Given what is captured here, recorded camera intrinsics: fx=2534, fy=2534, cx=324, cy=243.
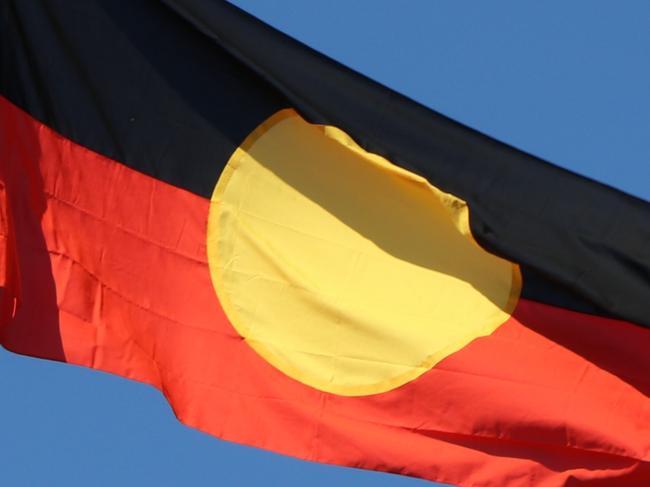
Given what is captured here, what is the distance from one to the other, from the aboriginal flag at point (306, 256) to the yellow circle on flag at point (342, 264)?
0.01m

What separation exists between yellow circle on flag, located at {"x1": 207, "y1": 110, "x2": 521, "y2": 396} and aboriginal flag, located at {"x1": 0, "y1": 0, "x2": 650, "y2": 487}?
11mm

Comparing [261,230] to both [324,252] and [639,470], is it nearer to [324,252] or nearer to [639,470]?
[324,252]

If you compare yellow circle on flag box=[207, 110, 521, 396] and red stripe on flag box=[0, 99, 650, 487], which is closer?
red stripe on flag box=[0, 99, 650, 487]

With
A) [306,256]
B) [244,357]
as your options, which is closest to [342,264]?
[306,256]

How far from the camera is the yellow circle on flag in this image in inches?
478

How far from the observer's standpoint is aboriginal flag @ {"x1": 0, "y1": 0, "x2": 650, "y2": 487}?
11.8 metres

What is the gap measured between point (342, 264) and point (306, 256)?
18 cm

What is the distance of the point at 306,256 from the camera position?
1238 cm

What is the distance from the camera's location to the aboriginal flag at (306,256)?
466 inches

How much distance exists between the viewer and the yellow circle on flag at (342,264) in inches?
478

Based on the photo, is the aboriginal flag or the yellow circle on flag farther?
the yellow circle on flag

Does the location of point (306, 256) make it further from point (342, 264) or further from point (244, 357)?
point (244, 357)

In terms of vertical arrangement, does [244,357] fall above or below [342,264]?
below

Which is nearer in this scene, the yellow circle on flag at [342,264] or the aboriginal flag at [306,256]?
the aboriginal flag at [306,256]
